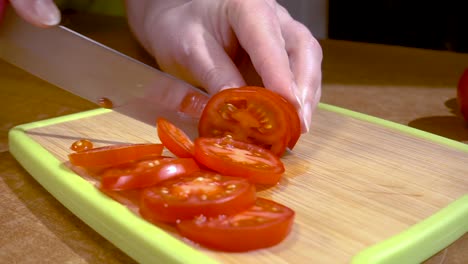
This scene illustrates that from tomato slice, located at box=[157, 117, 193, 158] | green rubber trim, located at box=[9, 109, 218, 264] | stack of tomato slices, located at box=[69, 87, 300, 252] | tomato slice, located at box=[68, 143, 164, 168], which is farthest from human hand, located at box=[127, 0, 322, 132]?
green rubber trim, located at box=[9, 109, 218, 264]

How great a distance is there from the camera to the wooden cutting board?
3.02 ft

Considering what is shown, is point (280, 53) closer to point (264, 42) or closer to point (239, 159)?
point (264, 42)

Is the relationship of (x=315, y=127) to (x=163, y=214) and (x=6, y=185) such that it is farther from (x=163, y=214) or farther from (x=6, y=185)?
(x=6, y=185)

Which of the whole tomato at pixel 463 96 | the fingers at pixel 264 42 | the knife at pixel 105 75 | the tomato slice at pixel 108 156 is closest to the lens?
the tomato slice at pixel 108 156

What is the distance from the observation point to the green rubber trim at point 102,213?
2.96 feet

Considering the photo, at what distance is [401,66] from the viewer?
2.29m

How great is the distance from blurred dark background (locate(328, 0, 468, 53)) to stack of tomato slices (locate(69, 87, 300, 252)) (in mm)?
2153

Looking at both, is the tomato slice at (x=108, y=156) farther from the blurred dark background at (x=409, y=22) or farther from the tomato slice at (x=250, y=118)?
the blurred dark background at (x=409, y=22)

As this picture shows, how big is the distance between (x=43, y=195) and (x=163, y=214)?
Result: 0.39 m

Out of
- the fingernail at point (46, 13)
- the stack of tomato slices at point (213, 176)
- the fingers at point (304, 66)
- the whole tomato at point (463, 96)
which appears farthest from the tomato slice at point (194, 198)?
the whole tomato at point (463, 96)

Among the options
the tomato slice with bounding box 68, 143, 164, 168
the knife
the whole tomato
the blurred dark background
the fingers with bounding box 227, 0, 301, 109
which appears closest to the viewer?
the tomato slice with bounding box 68, 143, 164, 168

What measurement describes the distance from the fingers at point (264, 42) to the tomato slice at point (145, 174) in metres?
0.30

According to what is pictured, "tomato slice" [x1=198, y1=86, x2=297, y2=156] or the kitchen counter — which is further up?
"tomato slice" [x1=198, y1=86, x2=297, y2=156]

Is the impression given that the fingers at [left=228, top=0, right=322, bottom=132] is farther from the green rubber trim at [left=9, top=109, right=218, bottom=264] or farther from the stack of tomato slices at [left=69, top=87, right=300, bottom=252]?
the green rubber trim at [left=9, top=109, right=218, bottom=264]
